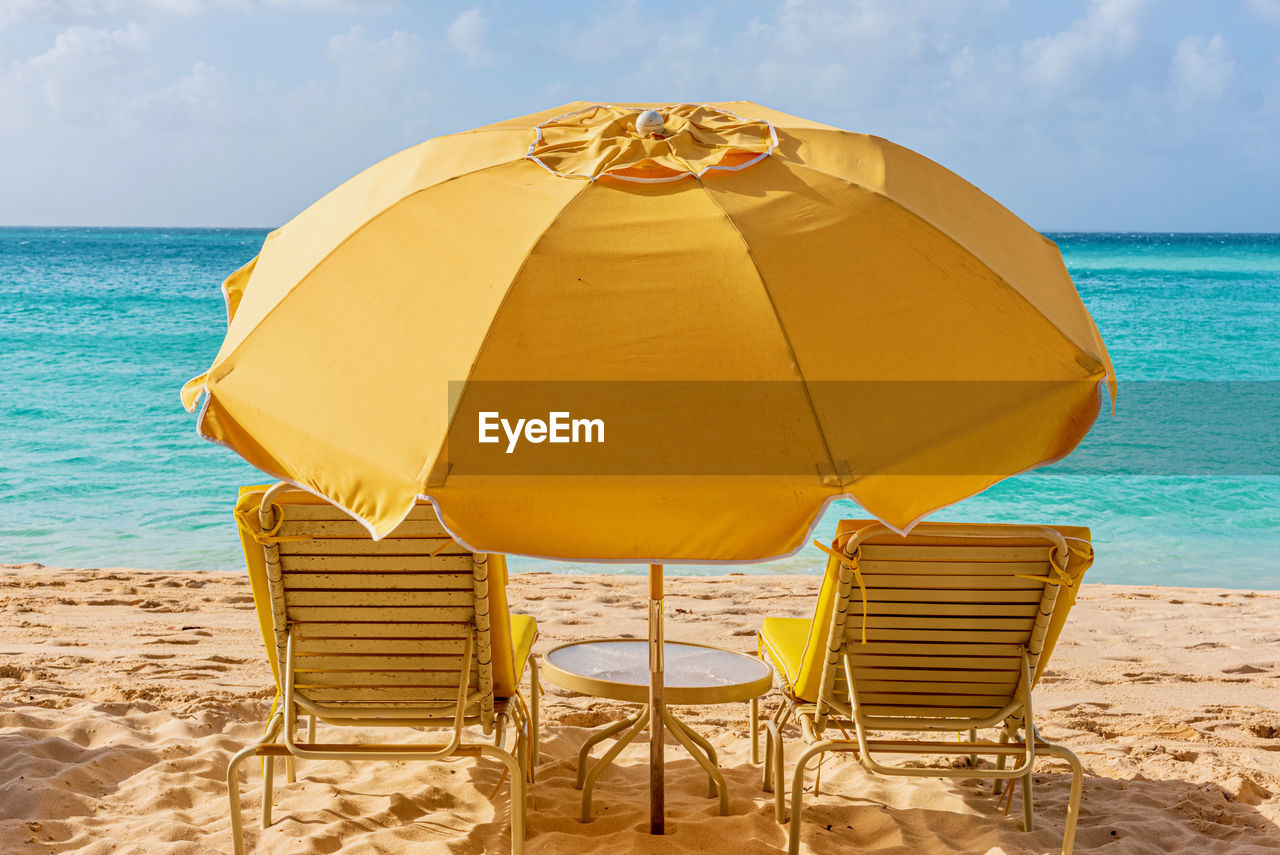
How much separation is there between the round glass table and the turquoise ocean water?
5184 mm

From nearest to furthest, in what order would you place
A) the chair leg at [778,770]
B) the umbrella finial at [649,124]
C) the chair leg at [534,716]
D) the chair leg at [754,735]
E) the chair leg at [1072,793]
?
the umbrella finial at [649,124]
the chair leg at [1072,793]
the chair leg at [778,770]
the chair leg at [534,716]
the chair leg at [754,735]

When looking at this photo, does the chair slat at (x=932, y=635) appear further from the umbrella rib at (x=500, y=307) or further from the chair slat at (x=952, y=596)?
the umbrella rib at (x=500, y=307)

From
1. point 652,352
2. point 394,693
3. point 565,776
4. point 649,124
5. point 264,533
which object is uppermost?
point 649,124

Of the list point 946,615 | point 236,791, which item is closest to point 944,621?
point 946,615

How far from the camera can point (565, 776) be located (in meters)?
4.22

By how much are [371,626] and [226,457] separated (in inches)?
434

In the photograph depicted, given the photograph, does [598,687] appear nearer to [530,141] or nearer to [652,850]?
[652,850]

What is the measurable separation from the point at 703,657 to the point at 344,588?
4.90ft

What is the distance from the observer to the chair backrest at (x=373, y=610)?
3.24 m

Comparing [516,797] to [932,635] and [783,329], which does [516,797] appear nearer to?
[932,635]

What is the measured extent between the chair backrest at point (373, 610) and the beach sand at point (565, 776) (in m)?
0.53

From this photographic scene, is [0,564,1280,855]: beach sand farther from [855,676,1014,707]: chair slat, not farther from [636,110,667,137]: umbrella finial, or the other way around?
[636,110,667,137]: umbrella finial

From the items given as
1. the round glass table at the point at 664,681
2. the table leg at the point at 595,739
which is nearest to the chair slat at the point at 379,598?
the round glass table at the point at 664,681

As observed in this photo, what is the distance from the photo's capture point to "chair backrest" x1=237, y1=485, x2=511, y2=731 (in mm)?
3240
